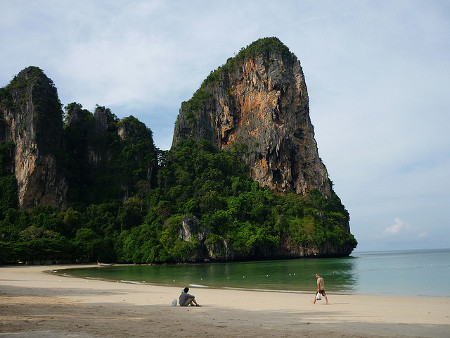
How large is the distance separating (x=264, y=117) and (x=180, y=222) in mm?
40502

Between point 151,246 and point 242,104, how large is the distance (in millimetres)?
50758

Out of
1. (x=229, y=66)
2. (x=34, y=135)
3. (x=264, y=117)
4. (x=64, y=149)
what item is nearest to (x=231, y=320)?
(x=34, y=135)

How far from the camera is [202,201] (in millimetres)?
69688

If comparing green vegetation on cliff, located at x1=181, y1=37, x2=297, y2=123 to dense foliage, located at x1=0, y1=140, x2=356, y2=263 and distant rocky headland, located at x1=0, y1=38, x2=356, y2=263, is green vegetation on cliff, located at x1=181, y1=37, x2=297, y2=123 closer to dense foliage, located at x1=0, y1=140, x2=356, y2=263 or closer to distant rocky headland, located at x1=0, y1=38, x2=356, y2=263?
distant rocky headland, located at x1=0, y1=38, x2=356, y2=263

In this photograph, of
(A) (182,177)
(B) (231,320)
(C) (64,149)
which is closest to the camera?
(B) (231,320)

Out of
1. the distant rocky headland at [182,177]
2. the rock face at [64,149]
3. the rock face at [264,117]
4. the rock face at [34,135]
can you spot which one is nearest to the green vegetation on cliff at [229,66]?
the rock face at [264,117]

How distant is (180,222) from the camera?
62.9 metres

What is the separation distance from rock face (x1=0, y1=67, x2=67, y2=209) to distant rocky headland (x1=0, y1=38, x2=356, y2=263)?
8.9 inches

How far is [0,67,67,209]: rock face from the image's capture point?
72812 mm

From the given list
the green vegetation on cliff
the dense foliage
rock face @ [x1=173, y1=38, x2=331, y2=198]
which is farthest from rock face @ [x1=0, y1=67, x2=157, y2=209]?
rock face @ [x1=173, y1=38, x2=331, y2=198]

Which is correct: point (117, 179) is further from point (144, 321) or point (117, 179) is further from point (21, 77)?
point (144, 321)

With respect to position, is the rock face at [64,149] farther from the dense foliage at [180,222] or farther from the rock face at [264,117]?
the rock face at [264,117]

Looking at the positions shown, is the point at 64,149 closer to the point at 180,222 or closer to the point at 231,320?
the point at 180,222

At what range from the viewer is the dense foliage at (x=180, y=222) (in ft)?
191
